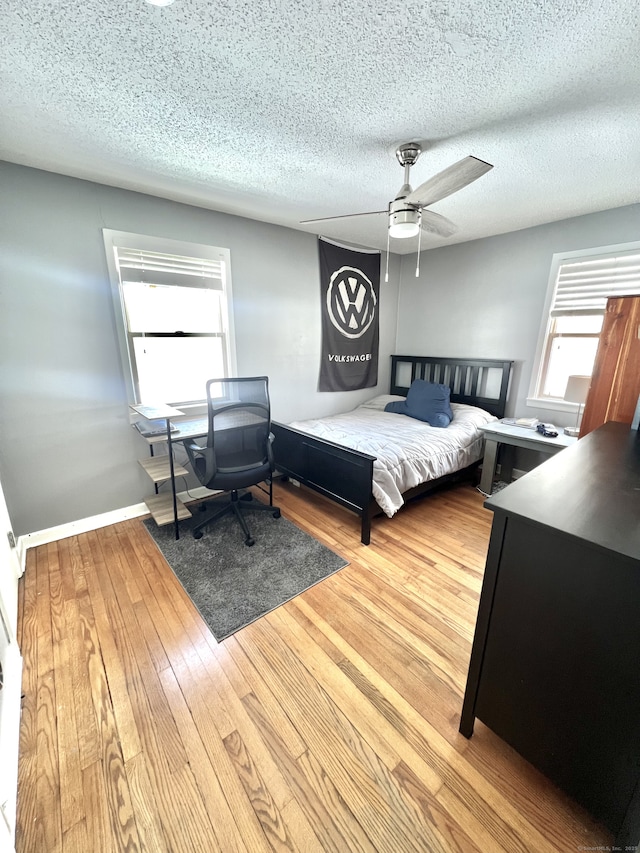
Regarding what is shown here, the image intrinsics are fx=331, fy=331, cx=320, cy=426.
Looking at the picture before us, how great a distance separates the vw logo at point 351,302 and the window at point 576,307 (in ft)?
6.08

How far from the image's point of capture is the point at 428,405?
3615 millimetres

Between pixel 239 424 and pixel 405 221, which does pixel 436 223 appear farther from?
pixel 239 424

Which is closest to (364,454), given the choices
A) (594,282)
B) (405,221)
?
(405,221)

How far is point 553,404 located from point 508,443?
730mm

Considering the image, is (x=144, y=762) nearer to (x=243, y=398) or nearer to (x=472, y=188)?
(x=243, y=398)

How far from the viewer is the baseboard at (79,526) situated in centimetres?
234

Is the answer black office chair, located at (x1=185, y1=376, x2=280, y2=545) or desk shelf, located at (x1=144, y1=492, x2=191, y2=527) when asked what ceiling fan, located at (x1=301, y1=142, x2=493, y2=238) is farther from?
desk shelf, located at (x1=144, y1=492, x2=191, y2=527)

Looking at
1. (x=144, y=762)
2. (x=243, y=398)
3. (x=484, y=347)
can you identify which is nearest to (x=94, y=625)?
(x=144, y=762)

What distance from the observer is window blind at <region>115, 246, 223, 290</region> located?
8.29 ft

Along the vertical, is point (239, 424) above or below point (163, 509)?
above

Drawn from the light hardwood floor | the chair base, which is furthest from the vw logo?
the light hardwood floor

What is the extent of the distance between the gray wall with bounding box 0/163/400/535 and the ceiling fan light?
1.66m

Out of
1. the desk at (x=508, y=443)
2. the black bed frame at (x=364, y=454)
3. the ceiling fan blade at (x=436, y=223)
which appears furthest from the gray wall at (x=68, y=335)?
the desk at (x=508, y=443)

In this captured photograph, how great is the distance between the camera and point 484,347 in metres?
3.66
